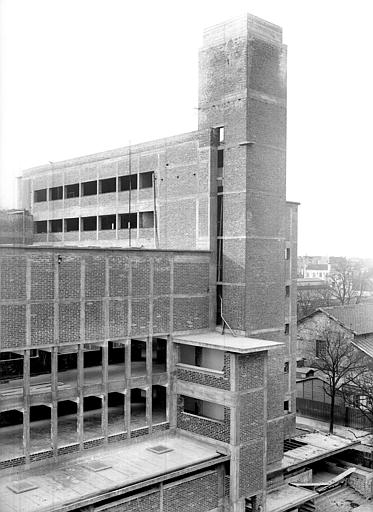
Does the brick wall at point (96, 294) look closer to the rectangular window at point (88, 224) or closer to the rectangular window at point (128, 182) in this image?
the rectangular window at point (128, 182)

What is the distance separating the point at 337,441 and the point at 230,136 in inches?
592

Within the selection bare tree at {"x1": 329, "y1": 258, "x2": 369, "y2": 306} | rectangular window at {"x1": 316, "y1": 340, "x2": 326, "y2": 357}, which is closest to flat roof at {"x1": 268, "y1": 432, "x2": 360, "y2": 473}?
rectangular window at {"x1": 316, "y1": 340, "x2": 326, "y2": 357}

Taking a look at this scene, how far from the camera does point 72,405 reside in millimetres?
22516

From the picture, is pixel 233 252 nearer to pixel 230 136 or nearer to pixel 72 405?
pixel 230 136

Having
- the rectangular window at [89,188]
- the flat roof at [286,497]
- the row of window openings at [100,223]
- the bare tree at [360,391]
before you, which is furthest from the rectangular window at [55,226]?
the bare tree at [360,391]

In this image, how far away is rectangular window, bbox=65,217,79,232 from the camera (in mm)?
32156

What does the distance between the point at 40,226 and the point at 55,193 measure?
2.62 m

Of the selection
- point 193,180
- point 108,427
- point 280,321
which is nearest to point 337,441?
point 280,321

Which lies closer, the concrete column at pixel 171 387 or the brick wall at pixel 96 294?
the brick wall at pixel 96 294

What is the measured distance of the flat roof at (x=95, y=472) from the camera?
15438 millimetres

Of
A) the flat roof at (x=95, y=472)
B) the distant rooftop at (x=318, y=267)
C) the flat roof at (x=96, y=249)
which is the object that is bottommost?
the flat roof at (x=95, y=472)

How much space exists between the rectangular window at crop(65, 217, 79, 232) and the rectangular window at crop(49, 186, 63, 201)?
5.03ft

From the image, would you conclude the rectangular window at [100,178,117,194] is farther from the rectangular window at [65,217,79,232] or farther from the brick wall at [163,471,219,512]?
the brick wall at [163,471,219,512]

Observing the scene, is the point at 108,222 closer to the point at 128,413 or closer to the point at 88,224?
the point at 88,224
